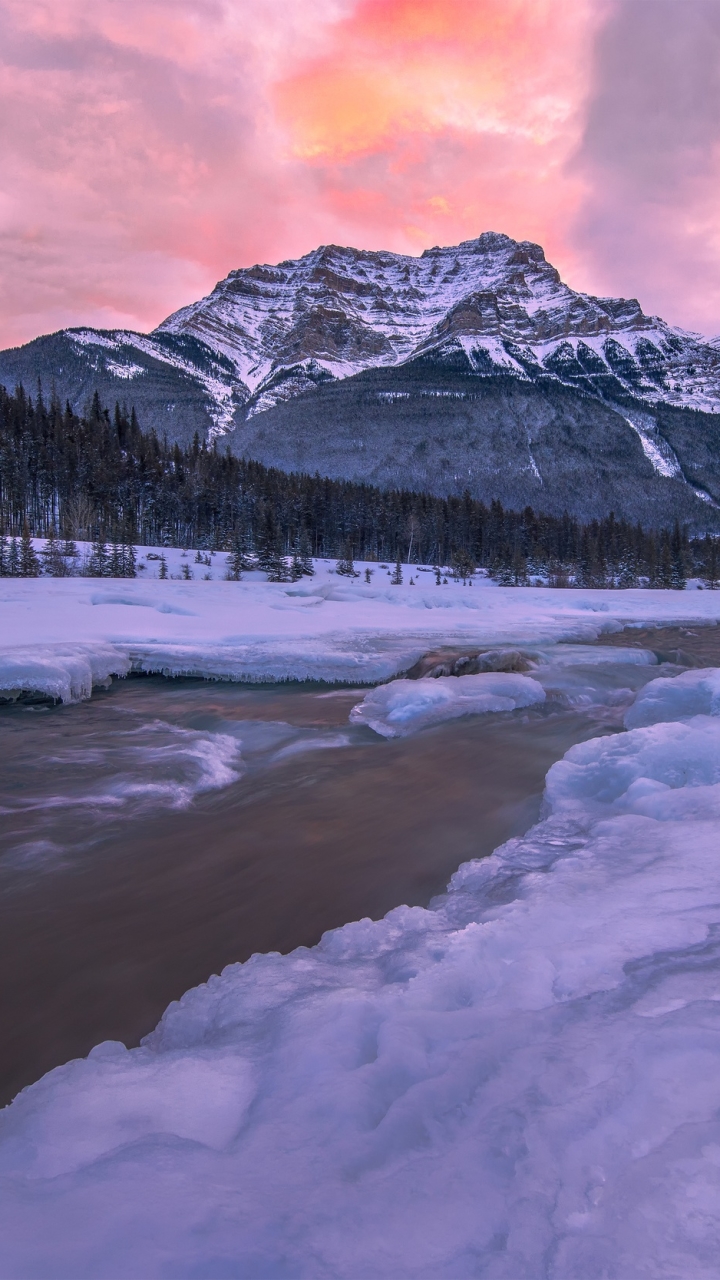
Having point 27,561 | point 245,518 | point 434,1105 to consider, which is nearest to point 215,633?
point 434,1105

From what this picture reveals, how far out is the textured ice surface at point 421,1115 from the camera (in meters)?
1.52

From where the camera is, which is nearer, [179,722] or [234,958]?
[234,958]

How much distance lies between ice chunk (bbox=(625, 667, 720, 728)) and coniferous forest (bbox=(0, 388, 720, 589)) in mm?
38352

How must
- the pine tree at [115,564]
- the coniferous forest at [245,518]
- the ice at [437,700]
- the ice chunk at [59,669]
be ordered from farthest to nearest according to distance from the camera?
the coniferous forest at [245,518] → the pine tree at [115,564] → the ice chunk at [59,669] → the ice at [437,700]

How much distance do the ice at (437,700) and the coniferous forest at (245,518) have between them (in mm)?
34326

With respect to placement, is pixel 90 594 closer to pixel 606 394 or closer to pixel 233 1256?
pixel 233 1256

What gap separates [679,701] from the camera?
8.72 meters

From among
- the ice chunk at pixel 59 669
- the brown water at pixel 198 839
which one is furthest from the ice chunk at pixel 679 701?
the ice chunk at pixel 59 669

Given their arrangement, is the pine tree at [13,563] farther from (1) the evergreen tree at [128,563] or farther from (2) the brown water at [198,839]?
(2) the brown water at [198,839]

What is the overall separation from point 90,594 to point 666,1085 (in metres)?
24.2

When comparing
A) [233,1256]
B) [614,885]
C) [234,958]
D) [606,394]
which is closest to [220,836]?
[234,958]

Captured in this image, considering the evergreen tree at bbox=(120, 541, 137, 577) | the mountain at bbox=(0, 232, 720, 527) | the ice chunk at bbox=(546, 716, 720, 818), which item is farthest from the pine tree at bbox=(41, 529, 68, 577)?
the mountain at bbox=(0, 232, 720, 527)

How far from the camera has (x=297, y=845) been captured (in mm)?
6445

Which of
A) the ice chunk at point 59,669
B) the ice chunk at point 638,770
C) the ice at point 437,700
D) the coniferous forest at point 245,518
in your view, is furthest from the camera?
the coniferous forest at point 245,518
